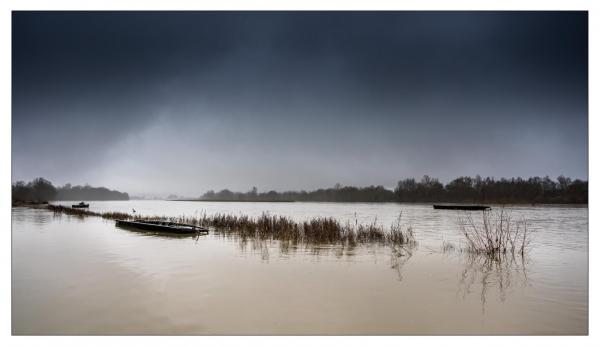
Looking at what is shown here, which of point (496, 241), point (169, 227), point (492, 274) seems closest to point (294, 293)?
point (492, 274)

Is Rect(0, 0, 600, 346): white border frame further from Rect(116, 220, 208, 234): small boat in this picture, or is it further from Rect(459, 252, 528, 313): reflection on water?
Rect(116, 220, 208, 234): small boat

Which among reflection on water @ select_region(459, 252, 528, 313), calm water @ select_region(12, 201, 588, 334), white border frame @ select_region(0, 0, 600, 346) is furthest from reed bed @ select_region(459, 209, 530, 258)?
white border frame @ select_region(0, 0, 600, 346)

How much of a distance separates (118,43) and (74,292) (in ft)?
11.5

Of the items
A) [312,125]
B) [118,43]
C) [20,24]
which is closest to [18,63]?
[20,24]

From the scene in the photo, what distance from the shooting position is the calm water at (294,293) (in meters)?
3.91

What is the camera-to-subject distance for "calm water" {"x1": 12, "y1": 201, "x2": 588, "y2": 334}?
391 cm

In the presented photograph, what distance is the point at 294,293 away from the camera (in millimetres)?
4984

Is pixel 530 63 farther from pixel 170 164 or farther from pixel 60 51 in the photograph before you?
pixel 170 164

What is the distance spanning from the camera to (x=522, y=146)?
21.8ft
